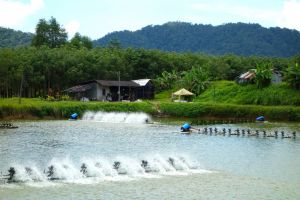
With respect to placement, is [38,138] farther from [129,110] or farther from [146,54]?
[146,54]

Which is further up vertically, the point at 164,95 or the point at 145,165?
the point at 164,95

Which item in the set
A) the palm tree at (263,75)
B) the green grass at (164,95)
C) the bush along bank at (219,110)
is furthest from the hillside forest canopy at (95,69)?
the bush along bank at (219,110)

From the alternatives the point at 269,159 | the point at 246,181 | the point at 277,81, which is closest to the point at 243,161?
the point at 269,159

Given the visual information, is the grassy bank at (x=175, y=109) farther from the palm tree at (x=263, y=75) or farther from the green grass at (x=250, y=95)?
the palm tree at (x=263, y=75)

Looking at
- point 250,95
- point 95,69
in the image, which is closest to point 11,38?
point 95,69

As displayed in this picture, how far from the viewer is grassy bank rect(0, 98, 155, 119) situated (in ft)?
258

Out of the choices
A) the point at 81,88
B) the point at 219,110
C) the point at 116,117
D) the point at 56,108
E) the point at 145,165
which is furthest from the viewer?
the point at 81,88

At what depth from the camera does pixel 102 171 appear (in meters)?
33.5

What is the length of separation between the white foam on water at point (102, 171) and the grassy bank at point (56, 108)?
1738 inches

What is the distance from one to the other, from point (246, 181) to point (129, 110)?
2140 inches

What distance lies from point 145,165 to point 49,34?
4962 inches

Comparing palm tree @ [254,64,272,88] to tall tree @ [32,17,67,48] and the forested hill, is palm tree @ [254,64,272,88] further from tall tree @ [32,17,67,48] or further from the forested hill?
the forested hill

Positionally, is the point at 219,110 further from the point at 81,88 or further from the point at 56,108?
the point at 81,88

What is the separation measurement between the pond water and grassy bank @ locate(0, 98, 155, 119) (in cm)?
1742
